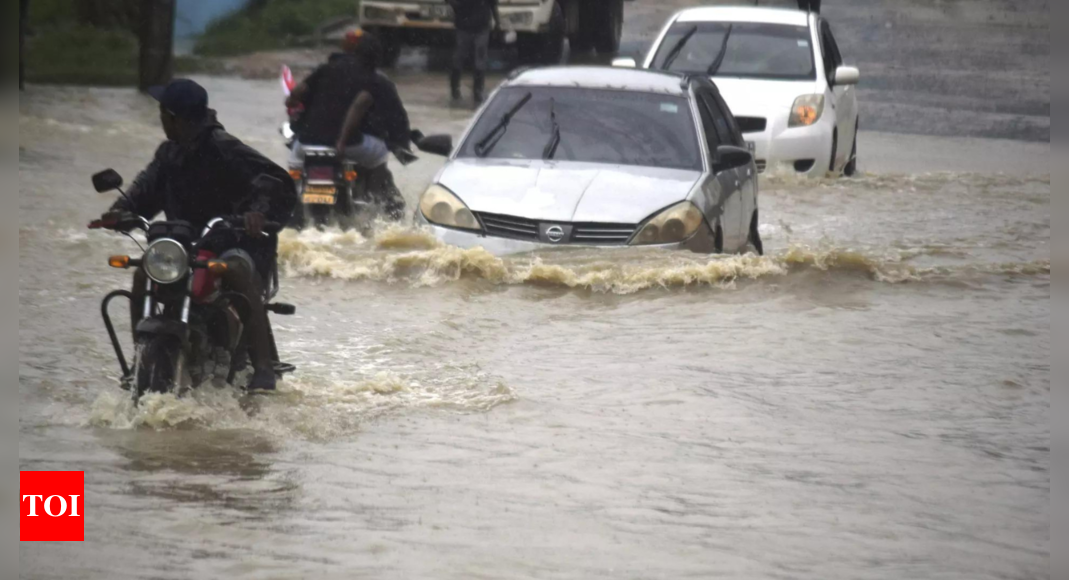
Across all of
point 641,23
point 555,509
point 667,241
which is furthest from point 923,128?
point 555,509

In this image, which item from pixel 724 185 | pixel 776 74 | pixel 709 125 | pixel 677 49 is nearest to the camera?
pixel 724 185

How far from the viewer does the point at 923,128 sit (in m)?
24.1

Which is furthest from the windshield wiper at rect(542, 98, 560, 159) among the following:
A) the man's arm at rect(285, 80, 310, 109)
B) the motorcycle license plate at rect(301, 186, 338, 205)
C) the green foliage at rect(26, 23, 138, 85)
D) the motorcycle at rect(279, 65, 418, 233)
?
the green foliage at rect(26, 23, 138, 85)

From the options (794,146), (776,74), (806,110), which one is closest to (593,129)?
(794,146)

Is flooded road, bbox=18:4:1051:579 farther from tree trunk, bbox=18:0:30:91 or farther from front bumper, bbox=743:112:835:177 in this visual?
front bumper, bbox=743:112:835:177

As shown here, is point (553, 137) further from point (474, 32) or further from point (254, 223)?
point (474, 32)

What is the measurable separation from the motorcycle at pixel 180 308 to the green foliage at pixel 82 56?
17.2 metres

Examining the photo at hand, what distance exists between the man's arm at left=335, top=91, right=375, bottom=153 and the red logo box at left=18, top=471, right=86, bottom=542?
5.54m

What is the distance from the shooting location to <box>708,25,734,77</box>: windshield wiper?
16672mm

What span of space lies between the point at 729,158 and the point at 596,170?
856 millimetres

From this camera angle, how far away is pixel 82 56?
87.2ft

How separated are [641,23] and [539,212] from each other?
25.0 meters

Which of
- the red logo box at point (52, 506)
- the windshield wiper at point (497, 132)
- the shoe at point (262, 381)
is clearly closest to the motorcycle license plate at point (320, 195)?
the windshield wiper at point (497, 132)

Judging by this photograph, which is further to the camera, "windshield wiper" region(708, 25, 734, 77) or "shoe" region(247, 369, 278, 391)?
"windshield wiper" region(708, 25, 734, 77)
